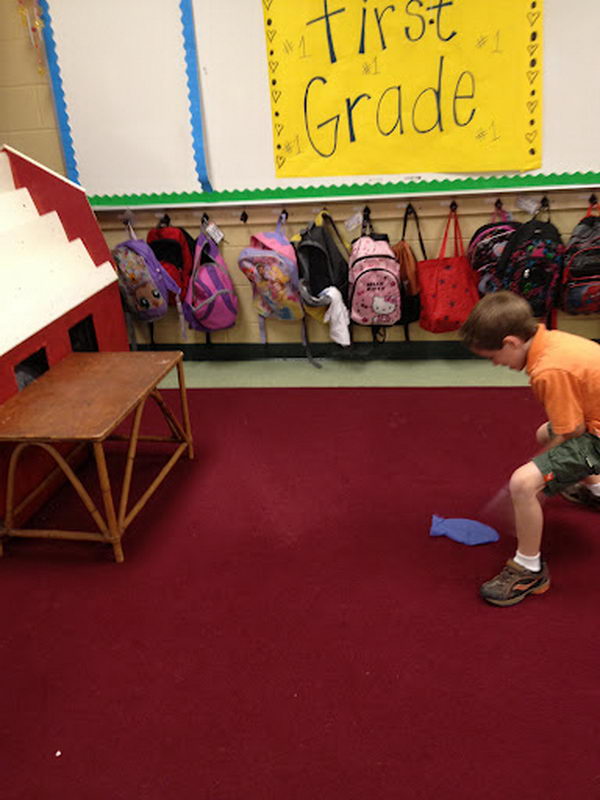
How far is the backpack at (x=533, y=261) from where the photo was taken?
10.9ft

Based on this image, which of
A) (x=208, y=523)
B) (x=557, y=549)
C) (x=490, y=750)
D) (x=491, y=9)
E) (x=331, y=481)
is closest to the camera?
(x=490, y=750)

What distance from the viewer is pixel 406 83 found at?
333 cm

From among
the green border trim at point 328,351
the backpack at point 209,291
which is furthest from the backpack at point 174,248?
the green border trim at point 328,351

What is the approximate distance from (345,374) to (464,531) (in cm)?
148

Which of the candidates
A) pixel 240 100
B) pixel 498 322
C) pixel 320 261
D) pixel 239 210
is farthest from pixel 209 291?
pixel 498 322

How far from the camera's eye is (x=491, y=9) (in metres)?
3.17

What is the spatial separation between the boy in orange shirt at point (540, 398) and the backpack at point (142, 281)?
2.07 metres

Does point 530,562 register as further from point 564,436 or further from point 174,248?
point 174,248

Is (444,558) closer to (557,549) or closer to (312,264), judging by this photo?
(557,549)

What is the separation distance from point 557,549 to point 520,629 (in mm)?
394

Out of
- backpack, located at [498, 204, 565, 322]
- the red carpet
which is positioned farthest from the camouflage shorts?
backpack, located at [498, 204, 565, 322]

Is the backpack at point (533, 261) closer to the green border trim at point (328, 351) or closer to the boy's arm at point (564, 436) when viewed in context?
Result: the green border trim at point (328, 351)

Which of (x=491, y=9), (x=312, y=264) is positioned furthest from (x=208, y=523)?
(x=491, y=9)

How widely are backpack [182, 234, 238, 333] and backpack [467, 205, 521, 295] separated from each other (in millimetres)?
1200
